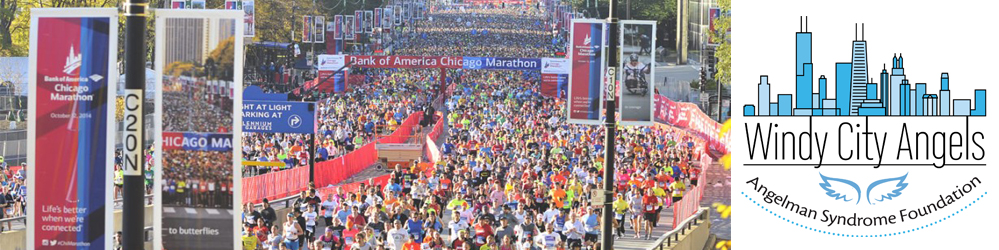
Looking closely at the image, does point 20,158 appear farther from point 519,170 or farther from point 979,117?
point 979,117

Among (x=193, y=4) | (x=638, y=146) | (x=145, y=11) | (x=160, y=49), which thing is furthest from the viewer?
(x=193, y=4)

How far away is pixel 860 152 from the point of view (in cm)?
1741

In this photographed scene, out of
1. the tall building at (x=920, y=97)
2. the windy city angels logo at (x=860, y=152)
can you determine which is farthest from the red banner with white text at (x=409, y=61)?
the tall building at (x=920, y=97)

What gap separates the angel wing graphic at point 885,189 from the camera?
57.0 feet

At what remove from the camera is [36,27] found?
39.4 ft

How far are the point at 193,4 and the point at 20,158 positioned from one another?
10835 millimetres

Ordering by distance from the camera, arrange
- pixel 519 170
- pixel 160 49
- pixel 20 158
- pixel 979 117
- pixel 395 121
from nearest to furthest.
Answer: pixel 160 49 → pixel 979 117 → pixel 519 170 → pixel 20 158 → pixel 395 121

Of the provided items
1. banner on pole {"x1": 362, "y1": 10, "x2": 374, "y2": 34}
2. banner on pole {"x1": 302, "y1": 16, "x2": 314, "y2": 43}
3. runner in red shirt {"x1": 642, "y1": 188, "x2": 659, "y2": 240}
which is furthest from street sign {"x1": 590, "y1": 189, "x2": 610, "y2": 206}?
banner on pole {"x1": 362, "y1": 10, "x2": 374, "y2": 34}

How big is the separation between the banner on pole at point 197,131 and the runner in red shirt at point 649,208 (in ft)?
41.6

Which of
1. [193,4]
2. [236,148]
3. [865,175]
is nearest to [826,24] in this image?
[865,175]

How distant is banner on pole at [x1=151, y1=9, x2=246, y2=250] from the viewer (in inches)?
464

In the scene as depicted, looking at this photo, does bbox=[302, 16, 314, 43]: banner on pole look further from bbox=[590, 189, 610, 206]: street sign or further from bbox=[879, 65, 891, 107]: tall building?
bbox=[590, 189, 610, 206]: street sign

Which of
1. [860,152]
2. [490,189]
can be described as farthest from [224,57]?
[490,189]

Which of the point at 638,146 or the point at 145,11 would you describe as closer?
the point at 145,11
